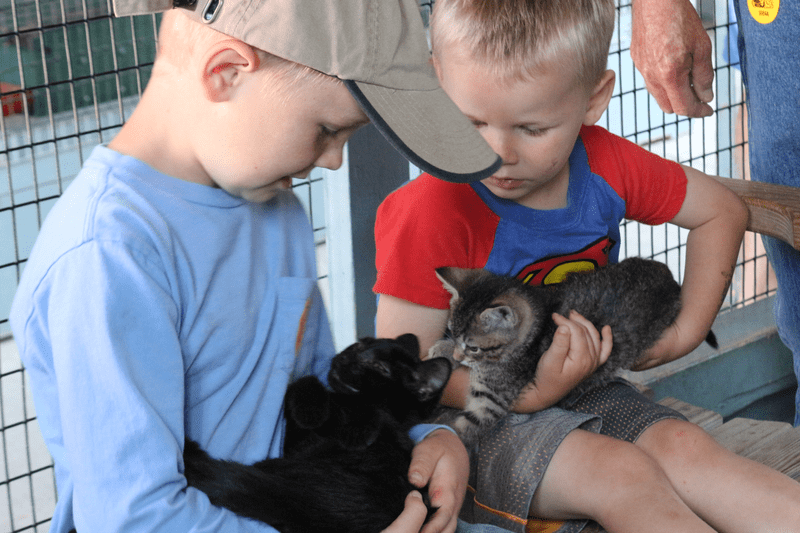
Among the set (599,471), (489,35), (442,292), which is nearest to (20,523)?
(442,292)

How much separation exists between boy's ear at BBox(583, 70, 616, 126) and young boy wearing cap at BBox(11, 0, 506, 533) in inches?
24.9

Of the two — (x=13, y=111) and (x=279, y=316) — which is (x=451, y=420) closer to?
(x=279, y=316)

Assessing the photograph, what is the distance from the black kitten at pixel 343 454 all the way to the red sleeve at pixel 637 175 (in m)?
0.65

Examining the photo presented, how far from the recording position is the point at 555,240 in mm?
1505

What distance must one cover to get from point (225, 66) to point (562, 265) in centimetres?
93

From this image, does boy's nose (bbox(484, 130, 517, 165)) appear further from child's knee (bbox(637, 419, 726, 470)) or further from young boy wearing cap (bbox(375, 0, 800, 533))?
child's knee (bbox(637, 419, 726, 470))

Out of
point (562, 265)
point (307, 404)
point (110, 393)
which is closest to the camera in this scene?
point (110, 393)

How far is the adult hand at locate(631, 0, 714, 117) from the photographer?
1.67 metres


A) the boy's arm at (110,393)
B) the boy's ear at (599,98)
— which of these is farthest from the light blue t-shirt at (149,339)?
the boy's ear at (599,98)

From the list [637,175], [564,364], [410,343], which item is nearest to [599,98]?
[637,175]

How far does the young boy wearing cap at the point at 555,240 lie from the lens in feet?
4.16

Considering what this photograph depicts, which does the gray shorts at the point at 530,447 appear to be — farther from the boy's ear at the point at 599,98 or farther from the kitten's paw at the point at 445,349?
the boy's ear at the point at 599,98

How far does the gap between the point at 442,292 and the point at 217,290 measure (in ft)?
1.89

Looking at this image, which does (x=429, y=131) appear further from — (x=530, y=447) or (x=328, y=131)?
(x=530, y=447)
